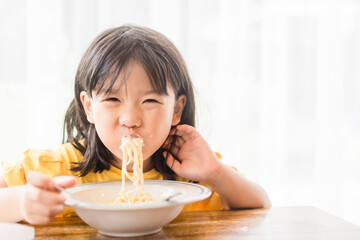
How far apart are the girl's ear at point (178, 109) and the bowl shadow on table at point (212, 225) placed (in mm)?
320

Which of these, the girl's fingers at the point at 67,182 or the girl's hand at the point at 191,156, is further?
the girl's hand at the point at 191,156

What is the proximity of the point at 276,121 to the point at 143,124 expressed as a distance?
58.9 inches

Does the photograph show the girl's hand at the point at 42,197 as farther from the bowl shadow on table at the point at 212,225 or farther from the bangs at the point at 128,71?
the bangs at the point at 128,71

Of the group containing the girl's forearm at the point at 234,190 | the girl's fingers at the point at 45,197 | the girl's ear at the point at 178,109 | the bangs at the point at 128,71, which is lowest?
the girl's forearm at the point at 234,190

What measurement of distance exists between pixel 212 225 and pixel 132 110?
0.33 m

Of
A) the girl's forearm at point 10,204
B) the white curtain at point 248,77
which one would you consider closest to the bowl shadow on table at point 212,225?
the girl's forearm at point 10,204

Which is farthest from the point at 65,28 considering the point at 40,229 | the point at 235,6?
the point at 40,229

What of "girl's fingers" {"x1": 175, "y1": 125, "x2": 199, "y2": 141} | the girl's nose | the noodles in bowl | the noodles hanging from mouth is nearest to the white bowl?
the noodles in bowl

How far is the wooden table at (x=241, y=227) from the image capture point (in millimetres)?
815

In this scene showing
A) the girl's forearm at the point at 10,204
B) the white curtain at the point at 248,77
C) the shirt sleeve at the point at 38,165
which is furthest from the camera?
the white curtain at the point at 248,77

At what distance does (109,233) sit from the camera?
0.82m

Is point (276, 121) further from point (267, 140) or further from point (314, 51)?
point (314, 51)

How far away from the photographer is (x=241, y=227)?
877mm

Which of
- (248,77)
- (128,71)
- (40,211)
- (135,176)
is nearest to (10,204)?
(40,211)
